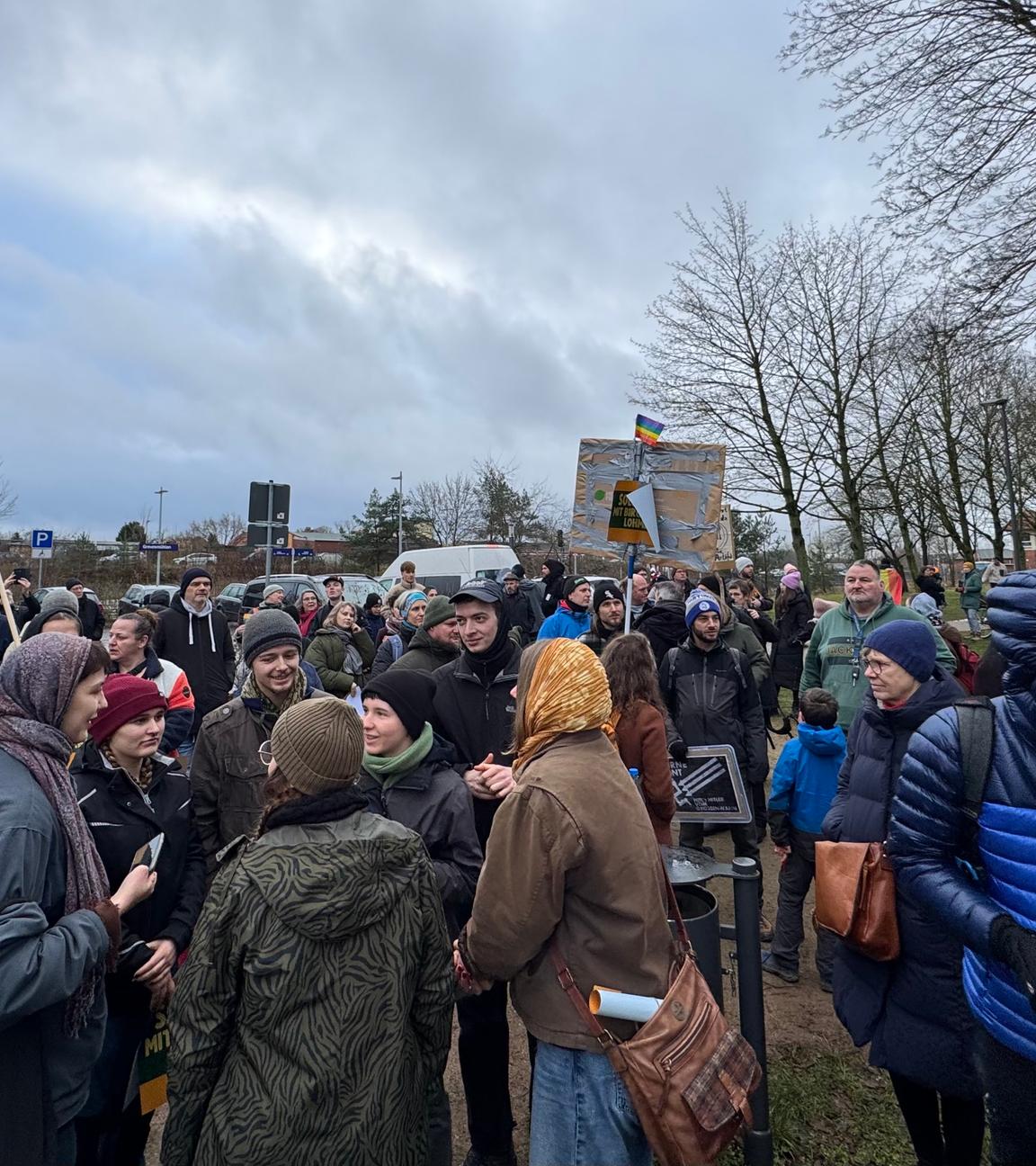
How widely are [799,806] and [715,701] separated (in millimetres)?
1044

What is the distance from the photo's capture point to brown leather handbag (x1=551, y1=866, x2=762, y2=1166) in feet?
5.93

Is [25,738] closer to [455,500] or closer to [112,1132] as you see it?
[112,1132]

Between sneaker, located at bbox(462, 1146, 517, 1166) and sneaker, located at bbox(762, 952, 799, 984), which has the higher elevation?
sneaker, located at bbox(762, 952, 799, 984)

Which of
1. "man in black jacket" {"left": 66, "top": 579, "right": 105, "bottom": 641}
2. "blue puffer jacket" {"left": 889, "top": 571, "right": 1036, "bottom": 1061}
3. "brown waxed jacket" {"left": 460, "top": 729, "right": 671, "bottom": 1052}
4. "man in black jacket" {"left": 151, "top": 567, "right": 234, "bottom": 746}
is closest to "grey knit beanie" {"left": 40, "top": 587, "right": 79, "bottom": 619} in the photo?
"man in black jacket" {"left": 151, "top": 567, "right": 234, "bottom": 746}

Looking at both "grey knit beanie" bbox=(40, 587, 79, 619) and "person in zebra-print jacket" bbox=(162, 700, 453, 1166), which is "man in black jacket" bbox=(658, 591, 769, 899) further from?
"grey knit beanie" bbox=(40, 587, 79, 619)

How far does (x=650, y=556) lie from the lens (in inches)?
244

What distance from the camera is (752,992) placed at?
263 cm

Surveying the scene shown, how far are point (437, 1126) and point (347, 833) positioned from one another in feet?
4.32

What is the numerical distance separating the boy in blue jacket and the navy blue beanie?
148 cm

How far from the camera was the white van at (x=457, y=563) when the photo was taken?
19.0 metres

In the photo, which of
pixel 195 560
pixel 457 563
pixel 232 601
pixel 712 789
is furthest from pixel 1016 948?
pixel 195 560

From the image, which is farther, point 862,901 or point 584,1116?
point 862,901

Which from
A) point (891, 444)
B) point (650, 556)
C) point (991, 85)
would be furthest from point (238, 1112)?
point (891, 444)

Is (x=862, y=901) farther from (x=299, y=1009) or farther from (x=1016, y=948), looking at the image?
(x=299, y=1009)
